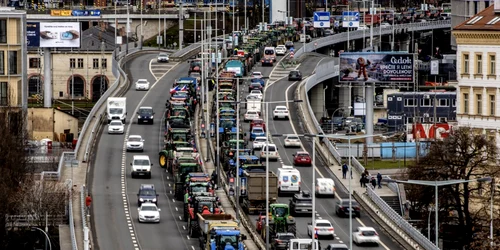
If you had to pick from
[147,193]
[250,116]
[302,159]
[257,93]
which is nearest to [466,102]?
[147,193]

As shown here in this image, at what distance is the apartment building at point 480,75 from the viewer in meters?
115

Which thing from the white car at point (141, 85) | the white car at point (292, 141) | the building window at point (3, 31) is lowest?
the white car at point (292, 141)

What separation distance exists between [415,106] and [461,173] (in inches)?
3353

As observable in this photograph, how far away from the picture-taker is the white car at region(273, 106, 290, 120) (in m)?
164

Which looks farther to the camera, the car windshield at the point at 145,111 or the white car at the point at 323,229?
the car windshield at the point at 145,111

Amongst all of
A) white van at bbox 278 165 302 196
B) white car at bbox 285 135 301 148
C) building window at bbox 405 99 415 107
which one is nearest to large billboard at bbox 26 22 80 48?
Result: building window at bbox 405 99 415 107

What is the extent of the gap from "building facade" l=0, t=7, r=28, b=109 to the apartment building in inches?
1849

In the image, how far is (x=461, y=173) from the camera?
10988cm

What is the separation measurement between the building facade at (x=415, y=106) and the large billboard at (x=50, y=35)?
35.0m

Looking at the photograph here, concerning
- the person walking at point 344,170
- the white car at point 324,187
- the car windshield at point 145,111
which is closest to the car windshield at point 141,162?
the white car at point 324,187

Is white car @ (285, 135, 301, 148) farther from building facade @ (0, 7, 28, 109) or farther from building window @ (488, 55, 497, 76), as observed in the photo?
building window @ (488, 55, 497, 76)

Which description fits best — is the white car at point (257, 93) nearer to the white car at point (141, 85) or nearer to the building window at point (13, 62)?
the white car at point (141, 85)

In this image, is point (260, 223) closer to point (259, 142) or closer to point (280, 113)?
point (259, 142)

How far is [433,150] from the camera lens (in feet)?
374
